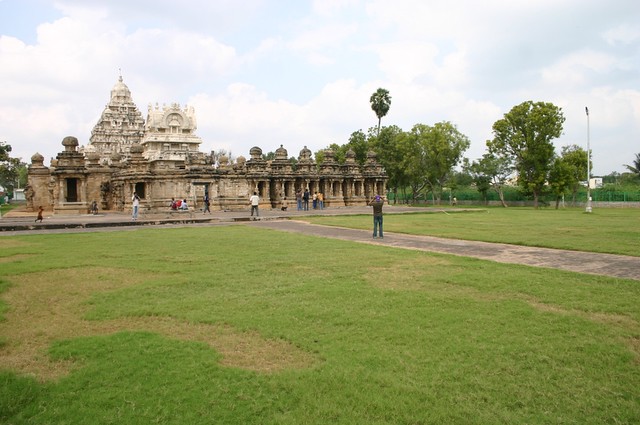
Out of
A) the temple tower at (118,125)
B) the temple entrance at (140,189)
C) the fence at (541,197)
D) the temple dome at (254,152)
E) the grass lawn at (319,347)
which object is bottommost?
the grass lawn at (319,347)

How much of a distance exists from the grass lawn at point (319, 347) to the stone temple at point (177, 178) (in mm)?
28211

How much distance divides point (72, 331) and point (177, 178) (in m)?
32.6

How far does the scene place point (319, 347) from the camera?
18.5ft

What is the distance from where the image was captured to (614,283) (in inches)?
348

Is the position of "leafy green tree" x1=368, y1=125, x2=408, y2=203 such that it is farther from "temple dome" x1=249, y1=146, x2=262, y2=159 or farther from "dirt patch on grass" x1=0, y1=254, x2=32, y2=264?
"dirt patch on grass" x1=0, y1=254, x2=32, y2=264

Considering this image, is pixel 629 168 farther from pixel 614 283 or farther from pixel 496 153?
pixel 614 283

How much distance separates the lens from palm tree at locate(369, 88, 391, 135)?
226 ft

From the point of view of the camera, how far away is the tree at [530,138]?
153 ft

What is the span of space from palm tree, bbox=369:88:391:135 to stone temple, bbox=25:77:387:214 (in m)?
20.0

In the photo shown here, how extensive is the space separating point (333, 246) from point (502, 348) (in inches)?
363

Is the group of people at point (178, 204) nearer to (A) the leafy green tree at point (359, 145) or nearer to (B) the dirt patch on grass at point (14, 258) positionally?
(B) the dirt patch on grass at point (14, 258)

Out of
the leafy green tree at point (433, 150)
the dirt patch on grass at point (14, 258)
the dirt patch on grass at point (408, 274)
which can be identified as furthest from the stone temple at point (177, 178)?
the dirt patch on grass at point (408, 274)

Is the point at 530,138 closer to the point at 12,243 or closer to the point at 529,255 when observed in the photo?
the point at 529,255

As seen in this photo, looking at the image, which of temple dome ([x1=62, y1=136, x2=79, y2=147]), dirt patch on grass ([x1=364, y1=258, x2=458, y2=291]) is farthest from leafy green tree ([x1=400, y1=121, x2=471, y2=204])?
dirt patch on grass ([x1=364, y1=258, x2=458, y2=291])
